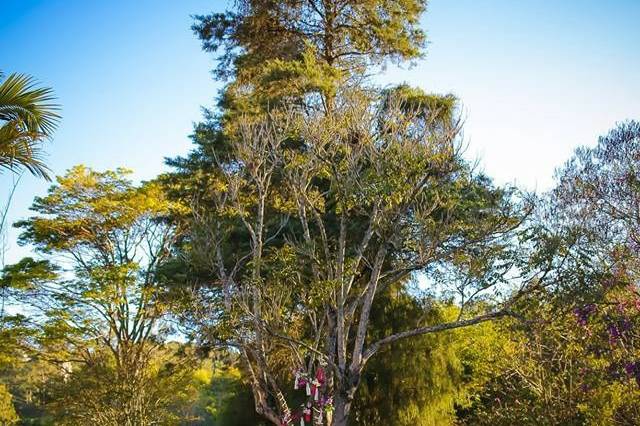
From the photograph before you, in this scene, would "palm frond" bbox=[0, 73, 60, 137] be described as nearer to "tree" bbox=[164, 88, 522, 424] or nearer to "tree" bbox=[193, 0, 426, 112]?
"tree" bbox=[164, 88, 522, 424]

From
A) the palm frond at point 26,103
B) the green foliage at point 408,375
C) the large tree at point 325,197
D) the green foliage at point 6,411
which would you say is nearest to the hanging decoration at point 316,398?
the large tree at point 325,197

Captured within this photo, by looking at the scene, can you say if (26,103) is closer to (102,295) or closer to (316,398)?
(316,398)

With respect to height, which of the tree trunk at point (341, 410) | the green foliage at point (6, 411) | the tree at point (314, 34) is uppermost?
the tree at point (314, 34)

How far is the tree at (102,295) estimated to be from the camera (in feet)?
47.6

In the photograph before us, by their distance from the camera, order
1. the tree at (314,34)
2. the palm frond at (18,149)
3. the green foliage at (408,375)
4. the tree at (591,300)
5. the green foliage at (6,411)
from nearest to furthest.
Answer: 1. the palm frond at (18,149)
2. the tree at (591,300)
3. the green foliage at (408,375)
4. the tree at (314,34)
5. the green foliage at (6,411)

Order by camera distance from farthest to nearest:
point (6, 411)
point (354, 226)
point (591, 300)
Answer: point (6, 411) < point (354, 226) < point (591, 300)

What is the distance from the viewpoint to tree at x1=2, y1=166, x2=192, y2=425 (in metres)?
14.5

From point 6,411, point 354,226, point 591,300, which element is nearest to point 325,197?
point 354,226

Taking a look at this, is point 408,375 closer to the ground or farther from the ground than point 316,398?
farther from the ground

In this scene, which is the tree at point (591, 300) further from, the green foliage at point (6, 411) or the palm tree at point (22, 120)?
the green foliage at point (6, 411)

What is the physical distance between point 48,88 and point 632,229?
9072mm

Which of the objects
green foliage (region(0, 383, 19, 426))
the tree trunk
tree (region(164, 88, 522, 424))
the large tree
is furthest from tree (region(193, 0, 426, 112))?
green foliage (region(0, 383, 19, 426))

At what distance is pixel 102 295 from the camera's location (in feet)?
46.9

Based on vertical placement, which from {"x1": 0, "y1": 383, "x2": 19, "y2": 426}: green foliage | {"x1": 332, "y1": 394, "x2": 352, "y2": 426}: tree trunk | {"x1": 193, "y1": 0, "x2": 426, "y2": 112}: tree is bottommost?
{"x1": 332, "y1": 394, "x2": 352, "y2": 426}: tree trunk
